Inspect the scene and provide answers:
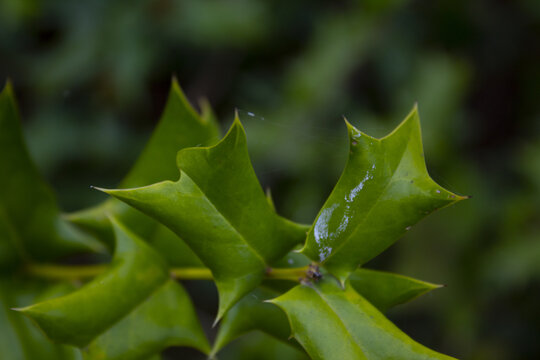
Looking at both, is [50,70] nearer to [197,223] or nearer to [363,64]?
[363,64]

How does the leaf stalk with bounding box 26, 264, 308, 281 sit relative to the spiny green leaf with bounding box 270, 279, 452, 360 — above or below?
below

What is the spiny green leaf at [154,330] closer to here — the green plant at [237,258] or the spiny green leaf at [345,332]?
the green plant at [237,258]

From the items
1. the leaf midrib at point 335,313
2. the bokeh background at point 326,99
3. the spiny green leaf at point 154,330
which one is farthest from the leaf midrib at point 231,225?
the bokeh background at point 326,99

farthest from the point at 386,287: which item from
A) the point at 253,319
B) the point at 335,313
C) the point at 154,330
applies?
the point at 154,330

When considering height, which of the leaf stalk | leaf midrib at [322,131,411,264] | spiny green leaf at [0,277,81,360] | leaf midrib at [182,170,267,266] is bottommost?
spiny green leaf at [0,277,81,360]

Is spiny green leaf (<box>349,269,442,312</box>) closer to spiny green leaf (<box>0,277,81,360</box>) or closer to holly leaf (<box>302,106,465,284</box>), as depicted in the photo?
holly leaf (<box>302,106,465,284</box>)

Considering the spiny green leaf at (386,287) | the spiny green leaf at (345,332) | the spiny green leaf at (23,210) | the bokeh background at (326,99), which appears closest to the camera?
the spiny green leaf at (345,332)

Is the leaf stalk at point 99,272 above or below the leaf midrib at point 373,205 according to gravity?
below

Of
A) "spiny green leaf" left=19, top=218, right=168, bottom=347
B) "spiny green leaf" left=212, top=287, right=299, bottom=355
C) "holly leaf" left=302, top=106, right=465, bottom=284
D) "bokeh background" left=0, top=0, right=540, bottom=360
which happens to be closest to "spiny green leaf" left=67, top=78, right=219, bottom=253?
"spiny green leaf" left=19, top=218, right=168, bottom=347
